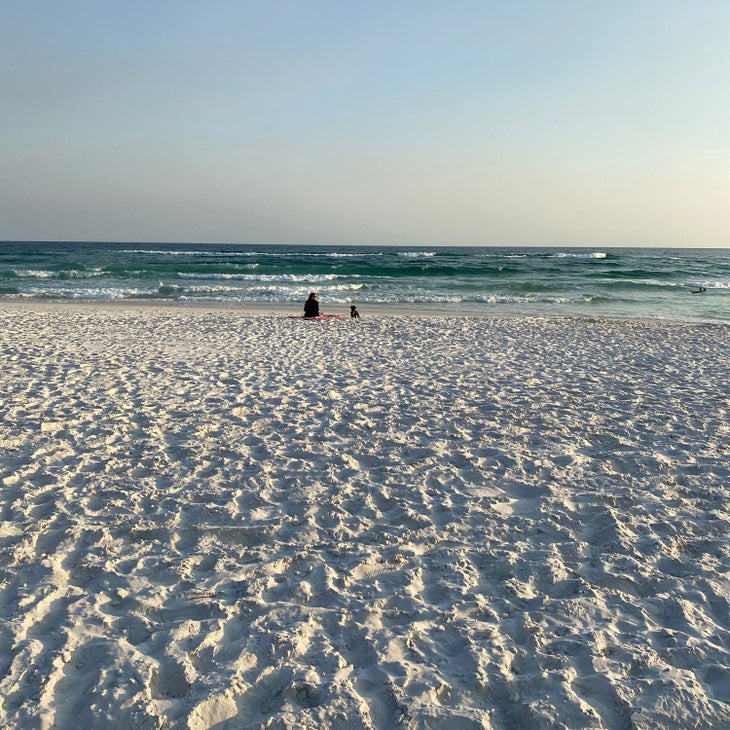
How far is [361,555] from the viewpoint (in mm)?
3691

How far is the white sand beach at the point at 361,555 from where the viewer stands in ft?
8.45

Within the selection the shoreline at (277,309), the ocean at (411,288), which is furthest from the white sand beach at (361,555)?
the ocean at (411,288)

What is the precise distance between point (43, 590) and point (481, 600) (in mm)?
2332

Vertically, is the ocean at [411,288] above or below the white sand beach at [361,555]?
below

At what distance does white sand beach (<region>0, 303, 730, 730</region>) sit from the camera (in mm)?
2574

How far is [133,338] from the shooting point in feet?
38.4

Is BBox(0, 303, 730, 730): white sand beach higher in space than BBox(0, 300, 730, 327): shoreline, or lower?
higher

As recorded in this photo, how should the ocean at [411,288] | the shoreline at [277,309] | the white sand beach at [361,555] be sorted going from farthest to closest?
1. the ocean at [411,288]
2. the shoreline at [277,309]
3. the white sand beach at [361,555]

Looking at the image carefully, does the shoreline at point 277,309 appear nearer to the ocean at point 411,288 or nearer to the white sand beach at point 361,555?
the ocean at point 411,288

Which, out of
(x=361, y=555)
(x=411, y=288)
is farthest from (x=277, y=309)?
(x=361, y=555)

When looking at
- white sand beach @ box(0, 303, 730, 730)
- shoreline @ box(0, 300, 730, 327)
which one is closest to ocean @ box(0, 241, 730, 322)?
shoreline @ box(0, 300, 730, 327)

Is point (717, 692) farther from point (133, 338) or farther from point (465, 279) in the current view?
point (465, 279)

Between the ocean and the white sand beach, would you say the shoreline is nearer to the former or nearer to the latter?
the ocean

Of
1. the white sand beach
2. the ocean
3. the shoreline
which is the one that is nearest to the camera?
the white sand beach
